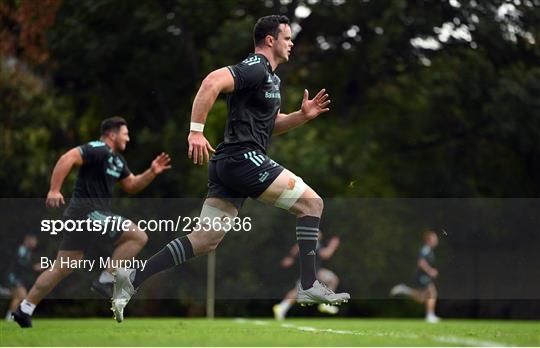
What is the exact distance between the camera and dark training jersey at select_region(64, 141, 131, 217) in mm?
Answer: 10547

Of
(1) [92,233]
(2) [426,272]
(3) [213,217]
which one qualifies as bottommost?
(2) [426,272]

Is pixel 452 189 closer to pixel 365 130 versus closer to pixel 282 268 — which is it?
pixel 365 130

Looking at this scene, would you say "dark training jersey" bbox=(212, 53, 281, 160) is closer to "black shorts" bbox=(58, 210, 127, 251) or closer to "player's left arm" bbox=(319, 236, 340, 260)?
"black shorts" bbox=(58, 210, 127, 251)

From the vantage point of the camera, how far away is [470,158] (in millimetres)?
25062

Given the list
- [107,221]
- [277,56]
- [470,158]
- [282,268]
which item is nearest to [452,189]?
[470,158]

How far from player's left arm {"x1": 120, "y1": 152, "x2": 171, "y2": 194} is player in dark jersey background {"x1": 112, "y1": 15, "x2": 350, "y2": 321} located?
3107 mm

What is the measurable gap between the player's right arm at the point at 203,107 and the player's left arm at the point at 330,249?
13490 millimetres

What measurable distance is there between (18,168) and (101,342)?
13.8m

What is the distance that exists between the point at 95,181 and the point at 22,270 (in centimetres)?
916

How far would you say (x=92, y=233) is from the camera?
10.7 m

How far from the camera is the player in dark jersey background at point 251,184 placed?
24.7ft

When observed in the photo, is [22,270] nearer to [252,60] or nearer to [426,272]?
[426,272]

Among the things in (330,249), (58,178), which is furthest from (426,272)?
(58,178)

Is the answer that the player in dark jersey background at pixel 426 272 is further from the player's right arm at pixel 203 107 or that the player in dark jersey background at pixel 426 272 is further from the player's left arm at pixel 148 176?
the player's right arm at pixel 203 107
